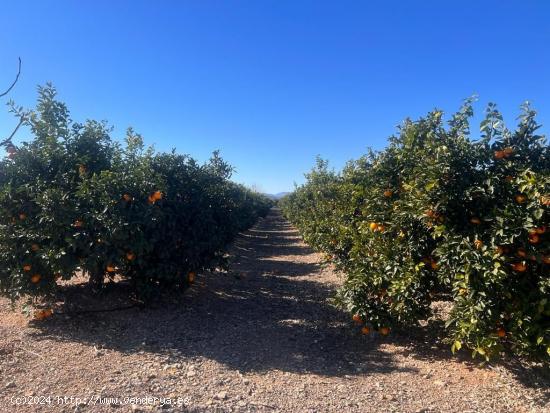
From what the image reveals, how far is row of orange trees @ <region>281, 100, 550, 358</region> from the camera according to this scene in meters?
3.26

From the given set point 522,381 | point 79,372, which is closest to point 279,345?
point 79,372

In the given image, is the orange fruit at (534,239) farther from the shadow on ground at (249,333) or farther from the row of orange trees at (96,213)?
the row of orange trees at (96,213)

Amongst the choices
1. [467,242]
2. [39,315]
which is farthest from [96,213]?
[467,242]

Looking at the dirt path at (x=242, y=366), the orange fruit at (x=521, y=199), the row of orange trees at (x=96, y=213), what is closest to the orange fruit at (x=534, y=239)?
the orange fruit at (x=521, y=199)

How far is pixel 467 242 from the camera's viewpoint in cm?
346

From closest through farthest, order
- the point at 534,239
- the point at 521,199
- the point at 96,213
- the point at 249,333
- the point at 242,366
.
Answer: the point at 534,239
the point at 521,199
the point at 242,366
the point at 96,213
the point at 249,333

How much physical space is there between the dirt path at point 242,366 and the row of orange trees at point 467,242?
416 millimetres

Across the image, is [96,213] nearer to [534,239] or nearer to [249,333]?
[249,333]

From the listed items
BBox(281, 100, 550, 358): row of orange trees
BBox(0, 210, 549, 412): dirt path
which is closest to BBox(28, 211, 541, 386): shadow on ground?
BBox(0, 210, 549, 412): dirt path

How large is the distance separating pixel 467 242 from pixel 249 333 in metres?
2.95

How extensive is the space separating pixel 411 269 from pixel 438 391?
1162 mm

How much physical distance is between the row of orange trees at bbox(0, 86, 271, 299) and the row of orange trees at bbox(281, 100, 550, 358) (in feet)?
7.91

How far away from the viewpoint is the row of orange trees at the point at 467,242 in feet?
10.7

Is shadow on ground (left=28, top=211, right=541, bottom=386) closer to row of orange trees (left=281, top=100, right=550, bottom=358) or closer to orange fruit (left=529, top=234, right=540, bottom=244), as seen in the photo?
row of orange trees (left=281, top=100, right=550, bottom=358)
